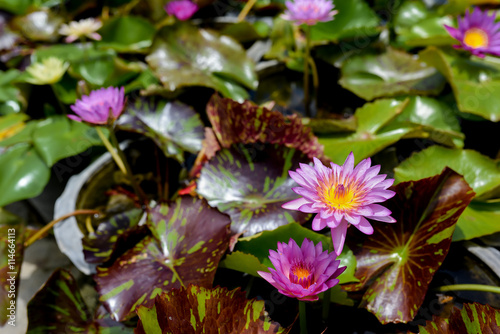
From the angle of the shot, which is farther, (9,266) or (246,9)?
(246,9)

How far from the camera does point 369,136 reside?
3.28 feet

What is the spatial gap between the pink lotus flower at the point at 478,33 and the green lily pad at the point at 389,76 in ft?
0.40

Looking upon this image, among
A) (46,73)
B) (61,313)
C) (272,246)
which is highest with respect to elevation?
(46,73)

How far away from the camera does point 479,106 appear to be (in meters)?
1.05

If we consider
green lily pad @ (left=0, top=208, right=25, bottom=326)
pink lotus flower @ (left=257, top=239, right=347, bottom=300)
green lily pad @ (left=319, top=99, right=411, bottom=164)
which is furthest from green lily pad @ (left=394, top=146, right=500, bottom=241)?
green lily pad @ (left=0, top=208, right=25, bottom=326)

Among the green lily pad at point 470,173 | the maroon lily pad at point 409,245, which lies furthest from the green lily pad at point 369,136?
the maroon lily pad at point 409,245

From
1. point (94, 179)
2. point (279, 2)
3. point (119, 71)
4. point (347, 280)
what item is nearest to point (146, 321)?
point (347, 280)

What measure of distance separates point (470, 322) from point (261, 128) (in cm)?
55

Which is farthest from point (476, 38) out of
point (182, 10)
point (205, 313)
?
point (205, 313)

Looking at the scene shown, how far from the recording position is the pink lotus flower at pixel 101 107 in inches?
32.4

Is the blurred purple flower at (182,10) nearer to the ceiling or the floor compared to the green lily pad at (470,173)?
nearer to the ceiling

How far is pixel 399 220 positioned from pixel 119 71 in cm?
100

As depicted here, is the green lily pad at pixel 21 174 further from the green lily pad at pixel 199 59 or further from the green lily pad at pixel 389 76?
the green lily pad at pixel 389 76

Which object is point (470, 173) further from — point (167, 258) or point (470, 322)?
point (167, 258)
